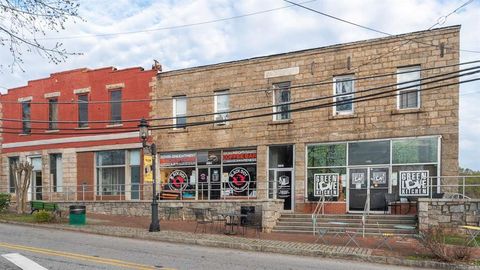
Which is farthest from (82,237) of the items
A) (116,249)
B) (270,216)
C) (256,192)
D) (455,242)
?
(455,242)

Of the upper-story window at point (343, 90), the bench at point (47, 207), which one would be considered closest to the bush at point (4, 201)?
the bench at point (47, 207)

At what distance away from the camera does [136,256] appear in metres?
11.4

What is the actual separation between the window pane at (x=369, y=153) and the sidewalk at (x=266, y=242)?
4.91 metres

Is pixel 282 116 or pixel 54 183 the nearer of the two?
pixel 282 116

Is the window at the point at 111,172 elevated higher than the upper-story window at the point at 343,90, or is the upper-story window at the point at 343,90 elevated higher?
the upper-story window at the point at 343,90

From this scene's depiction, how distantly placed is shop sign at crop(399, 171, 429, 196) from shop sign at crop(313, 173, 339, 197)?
2812 millimetres

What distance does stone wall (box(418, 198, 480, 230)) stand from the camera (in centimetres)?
1544

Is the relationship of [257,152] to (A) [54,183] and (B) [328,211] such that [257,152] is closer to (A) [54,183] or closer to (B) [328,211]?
(B) [328,211]

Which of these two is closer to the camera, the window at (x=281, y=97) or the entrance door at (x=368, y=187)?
the entrance door at (x=368, y=187)

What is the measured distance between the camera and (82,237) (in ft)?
51.5

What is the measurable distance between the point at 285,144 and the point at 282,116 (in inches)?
56.8

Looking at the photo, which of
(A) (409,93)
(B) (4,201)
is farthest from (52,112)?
(A) (409,93)

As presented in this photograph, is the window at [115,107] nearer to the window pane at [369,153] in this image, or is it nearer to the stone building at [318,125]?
the stone building at [318,125]

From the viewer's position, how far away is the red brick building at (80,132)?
25.8 metres
